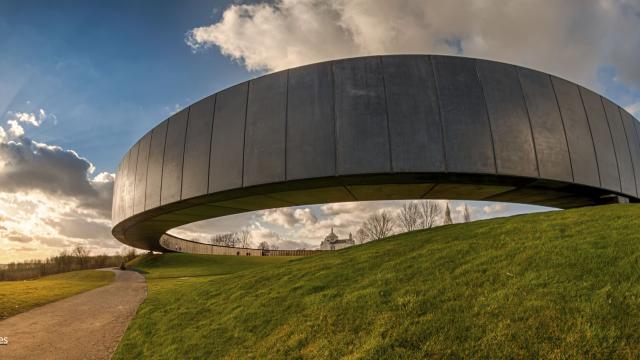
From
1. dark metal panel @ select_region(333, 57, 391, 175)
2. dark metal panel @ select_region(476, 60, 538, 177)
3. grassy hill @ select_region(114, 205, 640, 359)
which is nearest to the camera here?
grassy hill @ select_region(114, 205, 640, 359)

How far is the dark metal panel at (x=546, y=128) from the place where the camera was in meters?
13.7

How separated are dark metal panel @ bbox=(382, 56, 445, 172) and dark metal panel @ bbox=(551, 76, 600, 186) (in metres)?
6.17

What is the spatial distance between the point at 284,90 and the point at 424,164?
20.8 feet

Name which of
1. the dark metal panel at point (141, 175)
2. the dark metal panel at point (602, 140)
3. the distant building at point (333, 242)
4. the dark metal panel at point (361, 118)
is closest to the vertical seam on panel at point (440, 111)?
the dark metal panel at point (361, 118)

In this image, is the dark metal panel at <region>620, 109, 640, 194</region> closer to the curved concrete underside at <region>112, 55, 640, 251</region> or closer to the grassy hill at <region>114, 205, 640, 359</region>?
the curved concrete underside at <region>112, 55, 640, 251</region>

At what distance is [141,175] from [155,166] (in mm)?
1893

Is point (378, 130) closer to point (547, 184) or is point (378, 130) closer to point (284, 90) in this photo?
point (284, 90)

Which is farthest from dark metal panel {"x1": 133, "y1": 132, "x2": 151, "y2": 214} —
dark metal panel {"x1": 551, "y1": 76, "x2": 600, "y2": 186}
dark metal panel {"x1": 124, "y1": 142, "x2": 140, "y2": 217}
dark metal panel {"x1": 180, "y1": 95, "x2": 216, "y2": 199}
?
dark metal panel {"x1": 551, "y1": 76, "x2": 600, "y2": 186}

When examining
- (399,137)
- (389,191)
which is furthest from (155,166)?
(399,137)

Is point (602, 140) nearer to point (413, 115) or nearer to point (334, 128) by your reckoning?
point (413, 115)

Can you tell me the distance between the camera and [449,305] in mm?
4891

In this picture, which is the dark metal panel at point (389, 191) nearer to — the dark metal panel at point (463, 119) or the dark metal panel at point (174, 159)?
the dark metal panel at point (463, 119)

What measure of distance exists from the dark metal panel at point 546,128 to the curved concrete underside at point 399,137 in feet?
0.17

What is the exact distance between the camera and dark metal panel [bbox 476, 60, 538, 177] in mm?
13109
